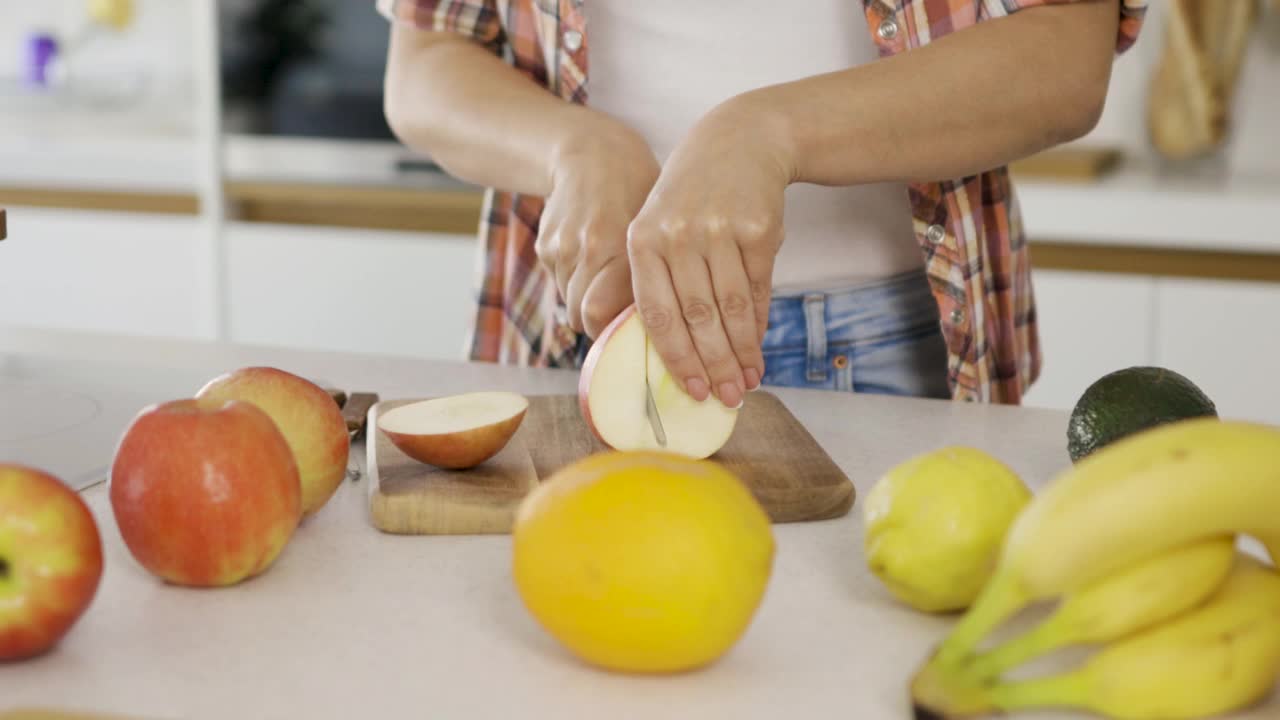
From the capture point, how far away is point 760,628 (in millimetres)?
602

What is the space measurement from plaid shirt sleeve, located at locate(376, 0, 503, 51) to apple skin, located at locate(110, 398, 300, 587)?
721 millimetres

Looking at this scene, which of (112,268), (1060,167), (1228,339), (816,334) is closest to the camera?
(816,334)

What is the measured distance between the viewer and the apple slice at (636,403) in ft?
2.75

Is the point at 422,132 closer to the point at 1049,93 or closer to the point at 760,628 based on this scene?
the point at 1049,93

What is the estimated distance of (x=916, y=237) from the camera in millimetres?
1194

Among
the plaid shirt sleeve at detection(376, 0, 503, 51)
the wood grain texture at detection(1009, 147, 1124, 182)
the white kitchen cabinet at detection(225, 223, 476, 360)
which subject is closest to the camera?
the plaid shirt sleeve at detection(376, 0, 503, 51)

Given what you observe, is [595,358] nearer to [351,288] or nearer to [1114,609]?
[1114,609]

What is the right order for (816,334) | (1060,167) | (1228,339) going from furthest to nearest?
(1060,167)
(1228,339)
(816,334)

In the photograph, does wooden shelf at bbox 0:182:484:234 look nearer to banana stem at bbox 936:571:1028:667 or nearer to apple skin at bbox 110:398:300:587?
apple skin at bbox 110:398:300:587

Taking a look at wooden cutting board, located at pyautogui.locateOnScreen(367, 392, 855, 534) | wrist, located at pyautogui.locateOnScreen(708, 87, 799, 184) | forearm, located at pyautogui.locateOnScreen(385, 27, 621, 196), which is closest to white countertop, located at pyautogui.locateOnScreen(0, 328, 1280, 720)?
wooden cutting board, located at pyautogui.locateOnScreen(367, 392, 855, 534)

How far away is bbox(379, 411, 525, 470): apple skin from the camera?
785 mm

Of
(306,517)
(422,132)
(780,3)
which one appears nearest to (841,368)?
(780,3)

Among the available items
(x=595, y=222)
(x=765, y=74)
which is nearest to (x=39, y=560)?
(x=595, y=222)

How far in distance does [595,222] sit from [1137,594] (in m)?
0.47
